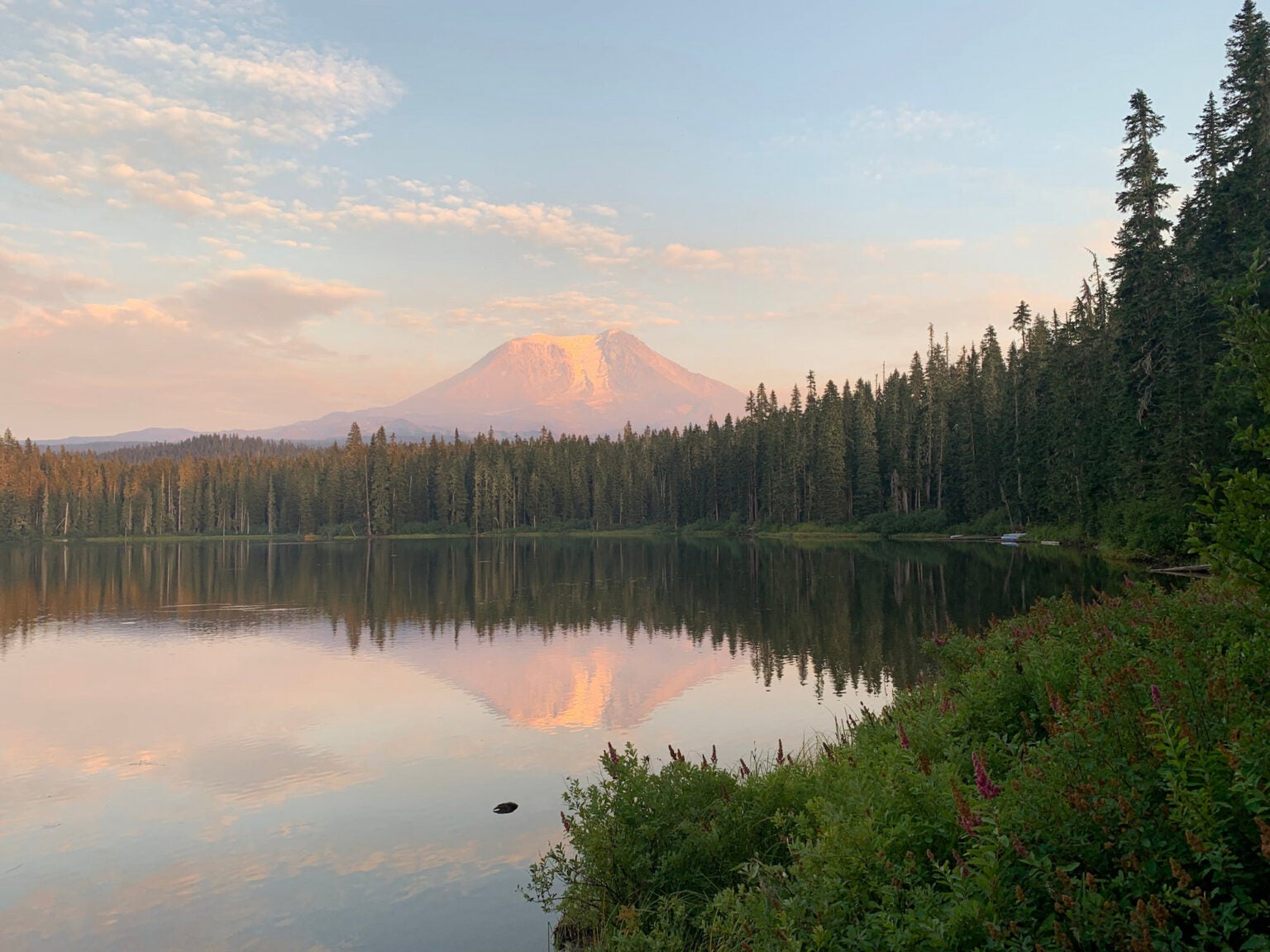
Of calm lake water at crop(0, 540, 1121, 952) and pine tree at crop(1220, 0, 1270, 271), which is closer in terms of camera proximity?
calm lake water at crop(0, 540, 1121, 952)

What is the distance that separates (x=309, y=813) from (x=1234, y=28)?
2272 inches

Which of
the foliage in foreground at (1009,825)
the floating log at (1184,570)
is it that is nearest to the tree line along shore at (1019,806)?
the foliage in foreground at (1009,825)

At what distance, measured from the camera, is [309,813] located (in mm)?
14305

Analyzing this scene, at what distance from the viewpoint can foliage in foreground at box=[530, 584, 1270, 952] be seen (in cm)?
460

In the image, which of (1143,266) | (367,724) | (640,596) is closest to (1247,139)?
(1143,266)

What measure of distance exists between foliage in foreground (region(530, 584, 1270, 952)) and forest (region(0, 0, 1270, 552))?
2.20 metres

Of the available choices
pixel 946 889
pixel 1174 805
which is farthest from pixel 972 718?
pixel 1174 805

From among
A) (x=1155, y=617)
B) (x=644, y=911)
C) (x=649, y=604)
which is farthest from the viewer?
(x=649, y=604)

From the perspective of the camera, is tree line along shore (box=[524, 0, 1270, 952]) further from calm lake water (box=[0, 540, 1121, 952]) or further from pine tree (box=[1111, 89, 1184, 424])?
pine tree (box=[1111, 89, 1184, 424])

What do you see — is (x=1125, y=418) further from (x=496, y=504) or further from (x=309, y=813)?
(x=496, y=504)

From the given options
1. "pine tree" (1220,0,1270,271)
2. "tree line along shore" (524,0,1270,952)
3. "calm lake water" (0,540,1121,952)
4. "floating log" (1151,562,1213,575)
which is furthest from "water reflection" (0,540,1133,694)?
"pine tree" (1220,0,1270,271)

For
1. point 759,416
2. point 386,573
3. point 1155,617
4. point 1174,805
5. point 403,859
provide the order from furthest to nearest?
point 759,416
point 386,573
point 403,859
point 1155,617
point 1174,805

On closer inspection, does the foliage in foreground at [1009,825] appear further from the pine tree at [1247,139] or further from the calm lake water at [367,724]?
the pine tree at [1247,139]

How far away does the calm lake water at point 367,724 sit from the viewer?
11.0m
